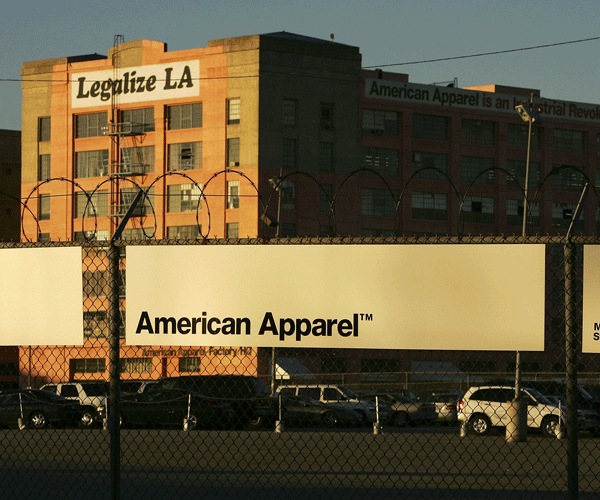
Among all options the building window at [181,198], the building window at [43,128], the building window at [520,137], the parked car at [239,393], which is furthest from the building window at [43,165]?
the parked car at [239,393]

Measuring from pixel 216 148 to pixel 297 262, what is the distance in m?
57.2

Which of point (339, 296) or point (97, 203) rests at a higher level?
point (97, 203)

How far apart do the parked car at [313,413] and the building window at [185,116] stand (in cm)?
3823

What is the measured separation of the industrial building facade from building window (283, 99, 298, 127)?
11 cm

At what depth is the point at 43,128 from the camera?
69812 mm

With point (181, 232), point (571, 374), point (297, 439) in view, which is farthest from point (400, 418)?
point (181, 232)

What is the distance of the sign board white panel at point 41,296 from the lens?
305 inches

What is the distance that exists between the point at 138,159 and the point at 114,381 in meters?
60.7

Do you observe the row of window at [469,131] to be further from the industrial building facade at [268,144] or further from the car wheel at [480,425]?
the car wheel at [480,425]

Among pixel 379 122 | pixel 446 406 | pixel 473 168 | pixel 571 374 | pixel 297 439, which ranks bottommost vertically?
pixel 446 406

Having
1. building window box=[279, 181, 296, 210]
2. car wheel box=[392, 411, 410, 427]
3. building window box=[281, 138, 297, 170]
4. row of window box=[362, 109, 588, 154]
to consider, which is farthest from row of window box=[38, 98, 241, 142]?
car wheel box=[392, 411, 410, 427]

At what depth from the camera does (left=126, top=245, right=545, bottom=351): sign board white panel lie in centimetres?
688

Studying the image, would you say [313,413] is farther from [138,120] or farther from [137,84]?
[137,84]

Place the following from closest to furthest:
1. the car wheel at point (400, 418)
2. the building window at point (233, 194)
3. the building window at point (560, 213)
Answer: the car wheel at point (400, 418) → the building window at point (233, 194) → the building window at point (560, 213)
